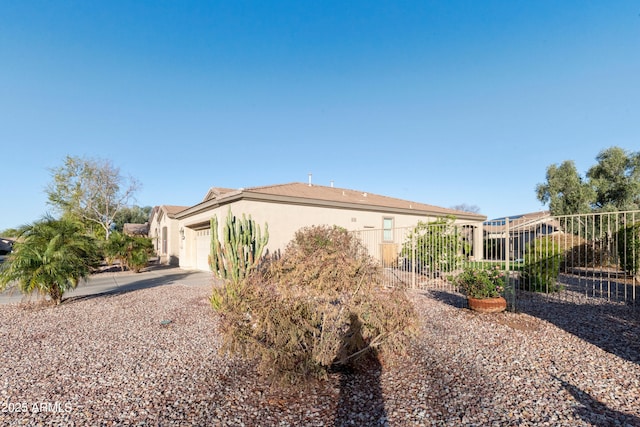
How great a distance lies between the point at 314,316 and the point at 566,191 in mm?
25332

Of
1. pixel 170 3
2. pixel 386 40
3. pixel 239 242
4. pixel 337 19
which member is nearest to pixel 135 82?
pixel 170 3

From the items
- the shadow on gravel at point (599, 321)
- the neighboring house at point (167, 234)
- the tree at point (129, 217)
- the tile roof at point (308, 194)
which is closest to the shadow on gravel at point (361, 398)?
the shadow on gravel at point (599, 321)

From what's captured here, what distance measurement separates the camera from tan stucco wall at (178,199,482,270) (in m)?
13.2

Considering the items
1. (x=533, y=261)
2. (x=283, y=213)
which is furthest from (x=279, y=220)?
(x=533, y=261)

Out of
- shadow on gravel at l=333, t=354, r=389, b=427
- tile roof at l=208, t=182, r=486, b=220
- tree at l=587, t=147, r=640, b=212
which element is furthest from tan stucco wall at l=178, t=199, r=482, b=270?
tree at l=587, t=147, r=640, b=212

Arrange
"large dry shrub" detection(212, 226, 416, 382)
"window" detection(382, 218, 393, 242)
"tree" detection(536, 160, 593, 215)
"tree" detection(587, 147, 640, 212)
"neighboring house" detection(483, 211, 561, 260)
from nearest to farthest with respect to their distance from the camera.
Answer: "large dry shrub" detection(212, 226, 416, 382)
"neighboring house" detection(483, 211, 561, 260)
"window" detection(382, 218, 393, 242)
"tree" detection(587, 147, 640, 212)
"tree" detection(536, 160, 593, 215)

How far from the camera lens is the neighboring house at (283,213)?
1313 cm

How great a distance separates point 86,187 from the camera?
29.5m

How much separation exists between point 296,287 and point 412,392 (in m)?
1.68

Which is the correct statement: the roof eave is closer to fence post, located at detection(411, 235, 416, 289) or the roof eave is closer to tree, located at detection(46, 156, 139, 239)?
A: fence post, located at detection(411, 235, 416, 289)

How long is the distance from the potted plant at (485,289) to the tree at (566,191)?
18816mm

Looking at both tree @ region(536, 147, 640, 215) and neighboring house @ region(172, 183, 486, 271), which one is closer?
neighboring house @ region(172, 183, 486, 271)

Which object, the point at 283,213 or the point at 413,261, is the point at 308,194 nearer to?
the point at 283,213

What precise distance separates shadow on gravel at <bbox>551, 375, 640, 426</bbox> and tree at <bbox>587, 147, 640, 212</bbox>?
74.1 feet
